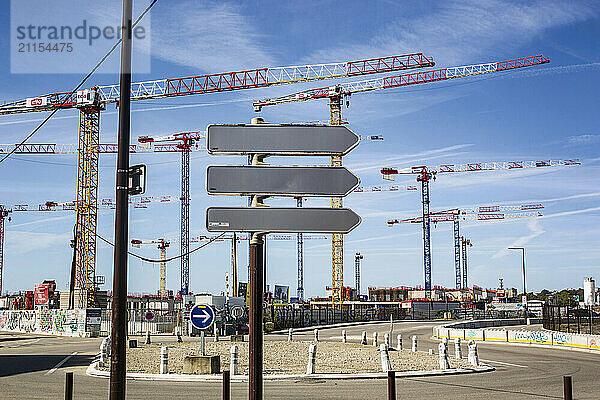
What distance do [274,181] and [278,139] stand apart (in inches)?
18.9

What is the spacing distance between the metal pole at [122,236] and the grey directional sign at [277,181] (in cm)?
334

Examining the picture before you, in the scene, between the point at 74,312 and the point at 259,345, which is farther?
the point at 74,312

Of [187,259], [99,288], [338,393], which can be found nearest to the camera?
[338,393]

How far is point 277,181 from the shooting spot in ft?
24.2

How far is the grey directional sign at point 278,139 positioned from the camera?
7.50 meters

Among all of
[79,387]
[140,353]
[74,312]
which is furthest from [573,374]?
[74,312]

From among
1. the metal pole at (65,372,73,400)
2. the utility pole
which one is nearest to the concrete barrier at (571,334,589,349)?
the utility pole

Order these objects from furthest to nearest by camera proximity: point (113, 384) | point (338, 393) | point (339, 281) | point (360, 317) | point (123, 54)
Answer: point (339, 281) < point (360, 317) < point (338, 393) < point (123, 54) < point (113, 384)

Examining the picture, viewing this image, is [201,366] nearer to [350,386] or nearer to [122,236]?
[350,386]

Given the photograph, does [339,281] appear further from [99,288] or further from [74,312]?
[74,312]

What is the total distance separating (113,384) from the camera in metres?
9.69

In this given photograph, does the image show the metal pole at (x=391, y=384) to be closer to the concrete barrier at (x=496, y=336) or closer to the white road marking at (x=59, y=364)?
the white road marking at (x=59, y=364)

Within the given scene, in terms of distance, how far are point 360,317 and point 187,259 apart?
36067 millimetres

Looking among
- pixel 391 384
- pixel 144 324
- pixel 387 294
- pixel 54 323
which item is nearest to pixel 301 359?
pixel 391 384
